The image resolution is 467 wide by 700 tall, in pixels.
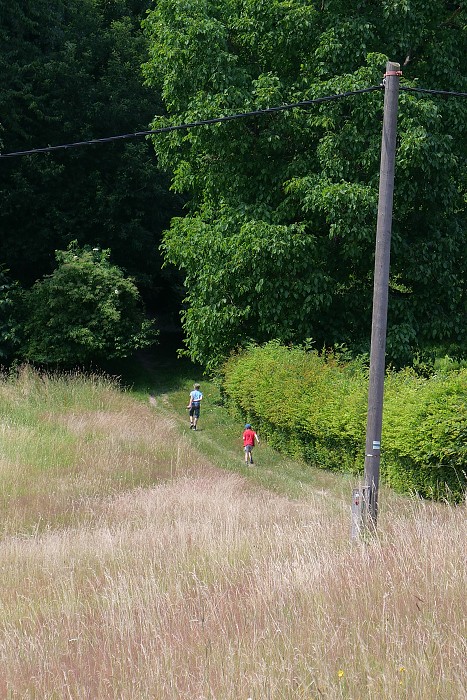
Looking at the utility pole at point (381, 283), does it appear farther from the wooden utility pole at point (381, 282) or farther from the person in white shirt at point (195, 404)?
the person in white shirt at point (195, 404)

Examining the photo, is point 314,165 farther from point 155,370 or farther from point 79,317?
point 155,370

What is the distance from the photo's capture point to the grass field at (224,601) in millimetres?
4582

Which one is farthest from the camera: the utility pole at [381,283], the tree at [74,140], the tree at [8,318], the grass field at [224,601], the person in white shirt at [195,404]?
the tree at [74,140]

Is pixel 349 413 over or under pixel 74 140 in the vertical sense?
under

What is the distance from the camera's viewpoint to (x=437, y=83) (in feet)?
76.9

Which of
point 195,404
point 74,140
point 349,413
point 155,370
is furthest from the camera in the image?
point 155,370

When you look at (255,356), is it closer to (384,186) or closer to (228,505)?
(228,505)

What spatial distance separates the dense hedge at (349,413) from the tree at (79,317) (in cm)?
629

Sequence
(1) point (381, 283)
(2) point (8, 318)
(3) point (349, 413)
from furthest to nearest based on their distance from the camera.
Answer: (2) point (8, 318), (3) point (349, 413), (1) point (381, 283)

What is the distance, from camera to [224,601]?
614 cm

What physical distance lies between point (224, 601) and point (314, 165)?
62.5 feet

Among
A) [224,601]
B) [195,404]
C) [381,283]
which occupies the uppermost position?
[381,283]

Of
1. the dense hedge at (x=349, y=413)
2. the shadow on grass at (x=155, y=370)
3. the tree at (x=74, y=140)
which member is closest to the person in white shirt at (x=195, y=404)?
the dense hedge at (x=349, y=413)

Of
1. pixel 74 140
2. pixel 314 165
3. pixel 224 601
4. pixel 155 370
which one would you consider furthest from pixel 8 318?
pixel 224 601
